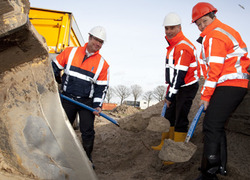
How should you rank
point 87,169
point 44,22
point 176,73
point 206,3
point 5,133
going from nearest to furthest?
point 5,133 → point 87,169 → point 206,3 → point 176,73 → point 44,22

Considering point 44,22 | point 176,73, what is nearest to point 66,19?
point 44,22

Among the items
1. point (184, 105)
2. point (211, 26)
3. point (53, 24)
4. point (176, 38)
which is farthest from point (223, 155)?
point (53, 24)

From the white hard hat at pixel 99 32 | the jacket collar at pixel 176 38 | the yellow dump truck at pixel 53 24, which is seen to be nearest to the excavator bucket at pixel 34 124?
the white hard hat at pixel 99 32

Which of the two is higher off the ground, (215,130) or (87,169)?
(215,130)

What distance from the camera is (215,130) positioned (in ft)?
6.88

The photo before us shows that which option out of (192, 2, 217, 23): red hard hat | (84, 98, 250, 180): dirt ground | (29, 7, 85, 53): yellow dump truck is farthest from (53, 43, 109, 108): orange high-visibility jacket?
(29, 7, 85, 53): yellow dump truck

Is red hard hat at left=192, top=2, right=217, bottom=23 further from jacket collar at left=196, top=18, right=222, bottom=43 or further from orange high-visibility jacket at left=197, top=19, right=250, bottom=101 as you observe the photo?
orange high-visibility jacket at left=197, top=19, right=250, bottom=101

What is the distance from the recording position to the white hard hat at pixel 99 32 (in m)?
3.25

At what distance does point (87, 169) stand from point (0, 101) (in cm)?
91

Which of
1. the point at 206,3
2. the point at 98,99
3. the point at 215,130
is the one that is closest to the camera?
the point at 215,130

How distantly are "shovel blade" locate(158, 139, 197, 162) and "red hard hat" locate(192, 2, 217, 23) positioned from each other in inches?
61.6

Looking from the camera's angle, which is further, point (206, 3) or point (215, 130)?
point (206, 3)

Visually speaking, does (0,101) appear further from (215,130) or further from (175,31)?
(175,31)

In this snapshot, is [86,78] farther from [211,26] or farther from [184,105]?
[211,26]
